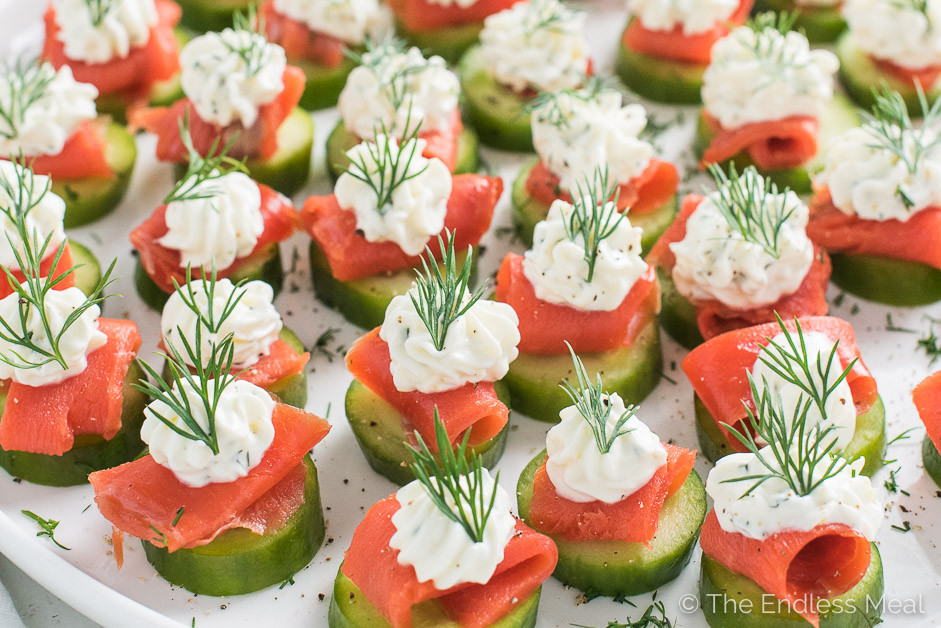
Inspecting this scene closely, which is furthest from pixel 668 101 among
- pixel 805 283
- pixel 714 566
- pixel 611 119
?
pixel 714 566

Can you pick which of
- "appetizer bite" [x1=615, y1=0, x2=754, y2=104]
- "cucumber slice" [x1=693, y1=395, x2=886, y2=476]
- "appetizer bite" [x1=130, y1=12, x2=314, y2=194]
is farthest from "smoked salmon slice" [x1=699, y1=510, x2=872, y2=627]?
"appetizer bite" [x1=615, y1=0, x2=754, y2=104]

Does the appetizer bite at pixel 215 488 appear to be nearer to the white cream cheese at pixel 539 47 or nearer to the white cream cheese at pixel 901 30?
the white cream cheese at pixel 539 47

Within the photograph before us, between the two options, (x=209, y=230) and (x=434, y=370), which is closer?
(x=434, y=370)

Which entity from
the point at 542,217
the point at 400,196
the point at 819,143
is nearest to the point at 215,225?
the point at 400,196

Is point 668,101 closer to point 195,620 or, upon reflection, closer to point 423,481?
point 423,481

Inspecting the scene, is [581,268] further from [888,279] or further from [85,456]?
[85,456]
